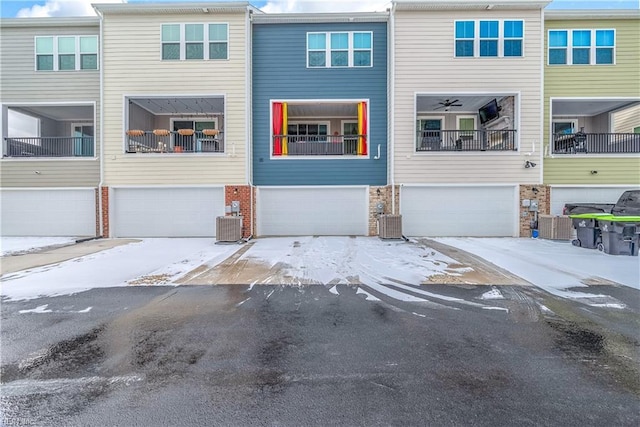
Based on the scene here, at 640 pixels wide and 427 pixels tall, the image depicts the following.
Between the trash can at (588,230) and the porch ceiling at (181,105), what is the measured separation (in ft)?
44.5

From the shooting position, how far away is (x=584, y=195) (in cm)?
1208

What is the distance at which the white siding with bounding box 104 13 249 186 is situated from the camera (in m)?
12.0

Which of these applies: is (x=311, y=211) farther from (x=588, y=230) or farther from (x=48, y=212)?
(x=48, y=212)

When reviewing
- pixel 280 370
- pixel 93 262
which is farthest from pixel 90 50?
pixel 280 370

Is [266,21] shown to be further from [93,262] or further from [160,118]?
[93,262]

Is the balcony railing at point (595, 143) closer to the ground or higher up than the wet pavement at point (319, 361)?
higher up

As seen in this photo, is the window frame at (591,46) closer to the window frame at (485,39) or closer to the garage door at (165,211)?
the window frame at (485,39)

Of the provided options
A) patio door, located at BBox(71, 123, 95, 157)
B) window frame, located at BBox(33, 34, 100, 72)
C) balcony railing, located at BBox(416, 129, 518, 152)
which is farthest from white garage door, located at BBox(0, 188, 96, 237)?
balcony railing, located at BBox(416, 129, 518, 152)

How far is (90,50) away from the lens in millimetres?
12500

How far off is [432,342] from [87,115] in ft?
56.2

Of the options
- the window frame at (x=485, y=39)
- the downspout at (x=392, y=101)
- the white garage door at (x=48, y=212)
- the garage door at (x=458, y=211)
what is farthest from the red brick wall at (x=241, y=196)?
the window frame at (x=485, y=39)

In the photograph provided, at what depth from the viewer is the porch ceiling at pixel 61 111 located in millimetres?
13015

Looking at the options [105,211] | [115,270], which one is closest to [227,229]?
[115,270]

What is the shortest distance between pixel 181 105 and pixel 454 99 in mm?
11782
